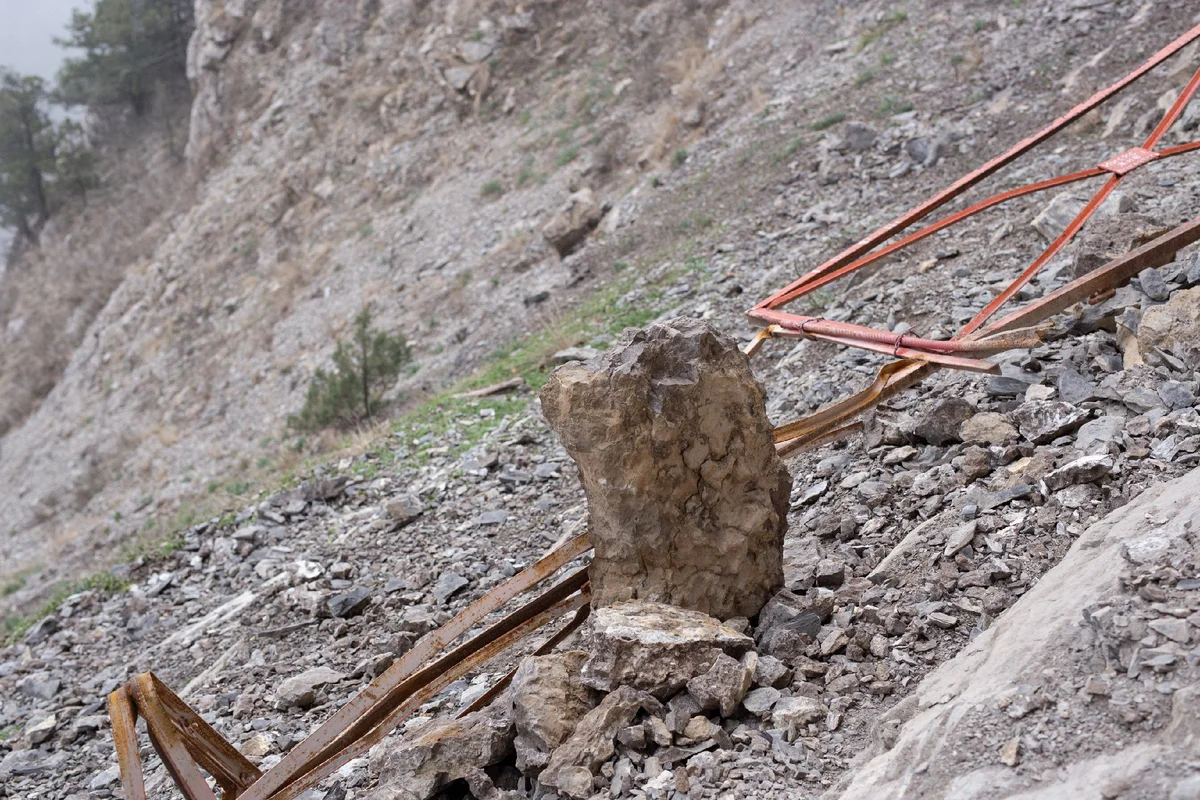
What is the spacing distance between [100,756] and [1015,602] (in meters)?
4.03

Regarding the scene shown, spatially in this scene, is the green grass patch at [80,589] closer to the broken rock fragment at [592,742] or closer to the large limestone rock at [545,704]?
the large limestone rock at [545,704]

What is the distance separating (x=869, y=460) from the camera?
12.5 ft

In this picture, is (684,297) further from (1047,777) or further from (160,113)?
(160,113)

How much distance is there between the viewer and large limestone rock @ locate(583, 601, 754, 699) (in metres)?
2.38

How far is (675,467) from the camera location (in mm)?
2754

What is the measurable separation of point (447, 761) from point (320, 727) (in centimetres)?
36

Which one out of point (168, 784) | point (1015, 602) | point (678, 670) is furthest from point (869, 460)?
point (168, 784)

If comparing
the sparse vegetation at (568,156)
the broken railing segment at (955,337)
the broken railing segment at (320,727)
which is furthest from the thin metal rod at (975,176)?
the sparse vegetation at (568,156)

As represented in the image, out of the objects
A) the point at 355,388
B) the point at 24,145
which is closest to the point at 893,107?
the point at 355,388

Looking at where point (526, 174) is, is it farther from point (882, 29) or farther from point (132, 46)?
point (132, 46)

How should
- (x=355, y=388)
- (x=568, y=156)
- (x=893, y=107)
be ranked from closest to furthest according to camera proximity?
(x=893, y=107) < (x=355, y=388) < (x=568, y=156)

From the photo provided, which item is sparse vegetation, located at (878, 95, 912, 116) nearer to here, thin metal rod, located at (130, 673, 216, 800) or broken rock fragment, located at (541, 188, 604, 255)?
broken rock fragment, located at (541, 188, 604, 255)

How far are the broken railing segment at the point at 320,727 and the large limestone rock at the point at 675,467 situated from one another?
207mm

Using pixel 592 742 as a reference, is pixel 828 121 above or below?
above
